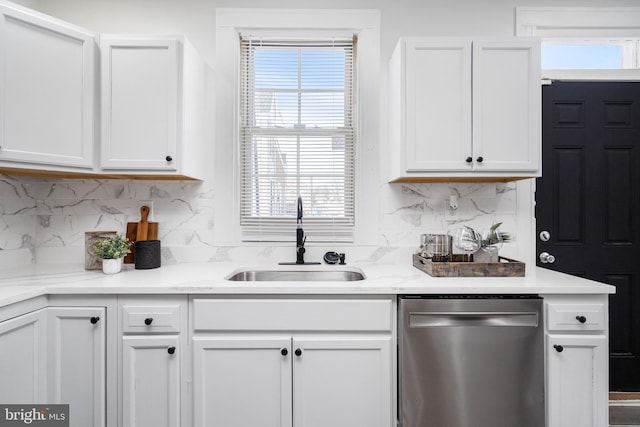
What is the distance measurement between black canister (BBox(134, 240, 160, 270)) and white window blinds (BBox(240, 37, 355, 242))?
1.90ft

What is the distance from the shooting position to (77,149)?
1.86 metres

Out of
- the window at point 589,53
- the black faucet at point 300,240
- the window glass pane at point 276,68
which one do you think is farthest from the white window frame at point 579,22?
the black faucet at point 300,240

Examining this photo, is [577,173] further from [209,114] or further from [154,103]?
[154,103]

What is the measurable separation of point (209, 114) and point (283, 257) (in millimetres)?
1120

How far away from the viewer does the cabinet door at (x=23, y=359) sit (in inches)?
55.2

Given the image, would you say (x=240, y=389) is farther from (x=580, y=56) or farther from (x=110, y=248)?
(x=580, y=56)

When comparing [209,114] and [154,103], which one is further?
[209,114]

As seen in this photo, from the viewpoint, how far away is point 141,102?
191 cm

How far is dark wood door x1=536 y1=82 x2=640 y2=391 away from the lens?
2.27 metres

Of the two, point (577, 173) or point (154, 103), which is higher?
point (154, 103)

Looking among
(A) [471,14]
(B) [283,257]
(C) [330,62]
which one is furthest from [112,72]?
(A) [471,14]

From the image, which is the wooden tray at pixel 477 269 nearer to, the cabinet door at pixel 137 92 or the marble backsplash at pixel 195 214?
the marble backsplash at pixel 195 214

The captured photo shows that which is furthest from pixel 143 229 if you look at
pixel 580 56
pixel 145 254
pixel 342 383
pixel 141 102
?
pixel 580 56

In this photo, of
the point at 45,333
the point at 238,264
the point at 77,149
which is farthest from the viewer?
the point at 238,264
